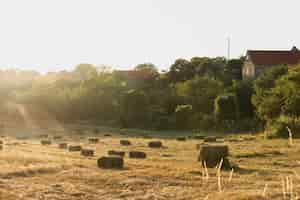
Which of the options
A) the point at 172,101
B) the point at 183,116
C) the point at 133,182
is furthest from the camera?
the point at 172,101

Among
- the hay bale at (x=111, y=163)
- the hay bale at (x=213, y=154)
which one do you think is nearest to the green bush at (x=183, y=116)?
the hay bale at (x=213, y=154)

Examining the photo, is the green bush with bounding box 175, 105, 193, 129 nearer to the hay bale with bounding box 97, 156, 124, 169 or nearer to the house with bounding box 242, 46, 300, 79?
the house with bounding box 242, 46, 300, 79

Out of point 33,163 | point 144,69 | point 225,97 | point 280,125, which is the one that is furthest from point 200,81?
point 33,163

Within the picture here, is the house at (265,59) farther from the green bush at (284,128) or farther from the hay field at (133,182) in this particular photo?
the hay field at (133,182)

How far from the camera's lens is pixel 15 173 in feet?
39.4

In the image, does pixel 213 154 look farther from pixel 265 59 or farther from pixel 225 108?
pixel 265 59

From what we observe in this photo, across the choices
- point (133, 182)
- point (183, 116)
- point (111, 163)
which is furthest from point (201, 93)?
point (133, 182)

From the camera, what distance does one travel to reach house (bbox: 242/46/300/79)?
66.2 meters

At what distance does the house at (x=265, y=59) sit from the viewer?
66.2 m

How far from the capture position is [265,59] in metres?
67.9

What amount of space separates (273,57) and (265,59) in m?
1.15

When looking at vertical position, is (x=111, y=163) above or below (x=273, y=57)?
below

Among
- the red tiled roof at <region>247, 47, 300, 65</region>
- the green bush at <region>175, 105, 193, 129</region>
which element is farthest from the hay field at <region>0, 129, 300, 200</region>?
the red tiled roof at <region>247, 47, 300, 65</region>

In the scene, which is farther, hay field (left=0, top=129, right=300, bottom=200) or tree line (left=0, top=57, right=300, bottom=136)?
tree line (left=0, top=57, right=300, bottom=136)
